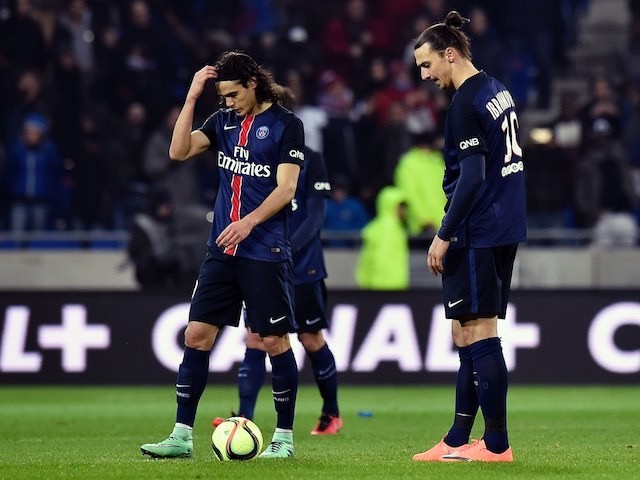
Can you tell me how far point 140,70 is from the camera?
61.2 feet

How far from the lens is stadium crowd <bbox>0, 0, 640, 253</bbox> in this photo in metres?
17.7

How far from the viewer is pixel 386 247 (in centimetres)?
1658

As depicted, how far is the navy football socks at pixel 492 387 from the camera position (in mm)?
7141

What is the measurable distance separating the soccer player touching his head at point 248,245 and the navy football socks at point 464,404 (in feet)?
3.03

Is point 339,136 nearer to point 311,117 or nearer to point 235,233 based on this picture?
point 311,117

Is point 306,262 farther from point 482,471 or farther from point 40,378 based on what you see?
point 40,378

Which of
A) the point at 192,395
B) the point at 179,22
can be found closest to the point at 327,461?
the point at 192,395

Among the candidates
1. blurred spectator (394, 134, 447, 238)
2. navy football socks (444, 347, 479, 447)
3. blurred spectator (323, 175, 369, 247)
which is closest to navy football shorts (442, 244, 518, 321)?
navy football socks (444, 347, 479, 447)

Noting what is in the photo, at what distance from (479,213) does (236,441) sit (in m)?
1.79

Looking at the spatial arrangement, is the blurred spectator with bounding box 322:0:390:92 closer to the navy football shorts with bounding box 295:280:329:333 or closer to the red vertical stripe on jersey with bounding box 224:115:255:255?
the navy football shorts with bounding box 295:280:329:333

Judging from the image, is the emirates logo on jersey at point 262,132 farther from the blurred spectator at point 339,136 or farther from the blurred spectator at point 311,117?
the blurred spectator at point 339,136

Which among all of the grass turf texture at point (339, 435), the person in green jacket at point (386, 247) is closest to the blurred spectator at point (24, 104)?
the person in green jacket at point (386, 247)

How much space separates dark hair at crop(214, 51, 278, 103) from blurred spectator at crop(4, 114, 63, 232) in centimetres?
1015

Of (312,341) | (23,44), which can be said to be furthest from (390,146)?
(312,341)
